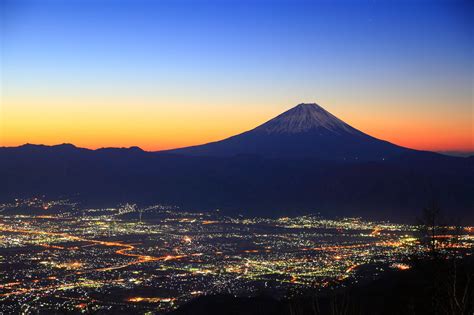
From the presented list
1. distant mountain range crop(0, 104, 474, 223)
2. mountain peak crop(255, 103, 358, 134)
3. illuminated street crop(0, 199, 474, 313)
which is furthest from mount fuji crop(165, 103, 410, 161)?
illuminated street crop(0, 199, 474, 313)

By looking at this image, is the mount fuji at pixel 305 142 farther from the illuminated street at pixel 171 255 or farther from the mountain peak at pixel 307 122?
the illuminated street at pixel 171 255

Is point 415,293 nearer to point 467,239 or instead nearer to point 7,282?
point 7,282

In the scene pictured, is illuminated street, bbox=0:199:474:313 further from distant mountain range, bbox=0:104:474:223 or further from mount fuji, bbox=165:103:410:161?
mount fuji, bbox=165:103:410:161

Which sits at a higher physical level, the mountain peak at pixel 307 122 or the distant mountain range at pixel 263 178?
the mountain peak at pixel 307 122

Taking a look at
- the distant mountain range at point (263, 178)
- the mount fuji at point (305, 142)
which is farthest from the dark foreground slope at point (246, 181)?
the mount fuji at point (305, 142)

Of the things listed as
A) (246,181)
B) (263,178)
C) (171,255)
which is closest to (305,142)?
(263,178)

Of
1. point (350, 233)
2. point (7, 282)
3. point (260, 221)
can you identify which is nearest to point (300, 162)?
point (260, 221)

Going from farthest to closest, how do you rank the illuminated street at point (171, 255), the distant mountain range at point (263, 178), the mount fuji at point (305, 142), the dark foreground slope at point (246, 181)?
the mount fuji at point (305, 142) → the dark foreground slope at point (246, 181) → the distant mountain range at point (263, 178) → the illuminated street at point (171, 255)

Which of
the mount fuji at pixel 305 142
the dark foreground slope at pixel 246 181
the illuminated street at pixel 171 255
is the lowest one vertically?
the illuminated street at pixel 171 255

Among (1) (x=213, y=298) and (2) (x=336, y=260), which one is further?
(2) (x=336, y=260)
